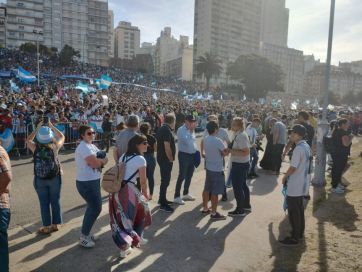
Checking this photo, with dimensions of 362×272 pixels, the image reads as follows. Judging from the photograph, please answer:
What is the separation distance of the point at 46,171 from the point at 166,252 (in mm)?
2121

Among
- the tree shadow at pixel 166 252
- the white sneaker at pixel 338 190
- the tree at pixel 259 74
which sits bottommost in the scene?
the tree shadow at pixel 166 252

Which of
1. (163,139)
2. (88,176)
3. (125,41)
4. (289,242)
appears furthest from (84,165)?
(125,41)

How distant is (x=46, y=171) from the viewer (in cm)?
525

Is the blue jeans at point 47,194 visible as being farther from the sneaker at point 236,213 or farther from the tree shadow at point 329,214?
the tree shadow at point 329,214

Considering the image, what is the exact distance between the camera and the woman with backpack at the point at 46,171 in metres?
5.25

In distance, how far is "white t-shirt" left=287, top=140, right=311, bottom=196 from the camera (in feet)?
17.8

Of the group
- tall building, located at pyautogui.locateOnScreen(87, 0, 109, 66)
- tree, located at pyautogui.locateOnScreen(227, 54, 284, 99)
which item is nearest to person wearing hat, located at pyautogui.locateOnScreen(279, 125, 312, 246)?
tree, located at pyautogui.locateOnScreen(227, 54, 284, 99)

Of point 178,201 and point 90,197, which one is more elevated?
point 90,197

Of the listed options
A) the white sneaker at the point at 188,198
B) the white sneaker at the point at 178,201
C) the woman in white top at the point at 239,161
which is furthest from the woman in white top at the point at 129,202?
the white sneaker at the point at 188,198

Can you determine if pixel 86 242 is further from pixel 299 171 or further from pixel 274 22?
pixel 274 22

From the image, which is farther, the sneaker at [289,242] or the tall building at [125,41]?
the tall building at [125,41]

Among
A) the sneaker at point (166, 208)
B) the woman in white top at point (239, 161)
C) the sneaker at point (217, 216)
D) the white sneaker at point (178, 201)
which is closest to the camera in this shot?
the sneaker at point (217, 216)

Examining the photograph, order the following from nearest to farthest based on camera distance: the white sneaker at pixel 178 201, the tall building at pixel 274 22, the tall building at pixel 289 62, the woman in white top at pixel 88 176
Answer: the woman in white top at pixel 88 176, the white sneaker at pixel 178 201, the tall building at pixel 289 62, the tall building at pixel 274 22

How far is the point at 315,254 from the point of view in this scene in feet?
16.7
